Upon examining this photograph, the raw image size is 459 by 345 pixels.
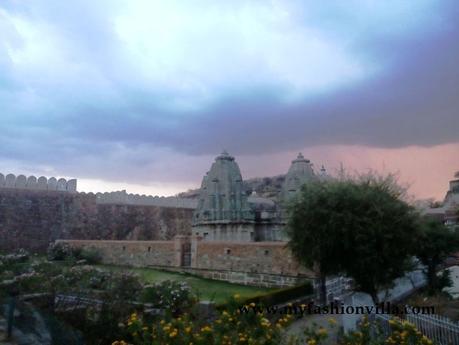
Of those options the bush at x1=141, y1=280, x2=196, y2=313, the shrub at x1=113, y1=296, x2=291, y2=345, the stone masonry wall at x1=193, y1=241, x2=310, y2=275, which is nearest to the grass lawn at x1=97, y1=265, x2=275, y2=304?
the stone masonry wall at x1=193, y1=241, x2=310, y2=275

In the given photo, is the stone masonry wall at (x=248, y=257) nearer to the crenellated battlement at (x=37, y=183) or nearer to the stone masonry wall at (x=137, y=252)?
the stone masonry wall at (x=137, y=252)

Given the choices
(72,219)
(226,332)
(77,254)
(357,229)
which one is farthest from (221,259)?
(72,219)

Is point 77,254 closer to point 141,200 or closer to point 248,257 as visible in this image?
point 141,200

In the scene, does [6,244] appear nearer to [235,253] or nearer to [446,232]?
[235,253]

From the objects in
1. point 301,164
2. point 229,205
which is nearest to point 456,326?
point 229,205

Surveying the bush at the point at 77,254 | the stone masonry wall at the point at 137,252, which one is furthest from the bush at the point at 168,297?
the bush at the point at 77,254

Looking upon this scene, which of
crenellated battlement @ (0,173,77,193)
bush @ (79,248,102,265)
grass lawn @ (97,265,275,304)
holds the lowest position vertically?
grass lawn @ (97,265,275,304)

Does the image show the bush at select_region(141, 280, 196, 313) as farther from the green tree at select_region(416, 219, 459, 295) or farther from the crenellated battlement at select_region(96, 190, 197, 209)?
the crenellated battlement at select_region(96, 190, 197, 209)

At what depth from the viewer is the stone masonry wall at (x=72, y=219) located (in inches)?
1017

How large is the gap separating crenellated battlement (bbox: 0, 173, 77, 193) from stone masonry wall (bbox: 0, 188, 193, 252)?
28 cm

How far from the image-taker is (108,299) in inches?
294

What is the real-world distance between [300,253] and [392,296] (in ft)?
16.2

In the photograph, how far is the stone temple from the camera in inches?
744

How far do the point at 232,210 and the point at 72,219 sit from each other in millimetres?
13636
